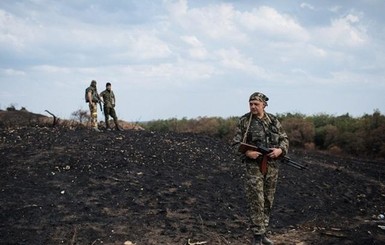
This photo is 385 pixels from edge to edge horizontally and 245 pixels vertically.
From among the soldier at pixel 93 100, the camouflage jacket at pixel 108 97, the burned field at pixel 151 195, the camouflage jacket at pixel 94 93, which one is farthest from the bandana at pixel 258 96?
the camouflage jacket at pixel 108 97

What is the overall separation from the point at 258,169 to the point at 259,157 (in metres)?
0.16

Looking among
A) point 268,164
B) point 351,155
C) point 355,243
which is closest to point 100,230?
point 268,164

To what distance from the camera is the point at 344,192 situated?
10.2m

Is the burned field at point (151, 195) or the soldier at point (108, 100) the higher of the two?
the soldier at point (108, 100)

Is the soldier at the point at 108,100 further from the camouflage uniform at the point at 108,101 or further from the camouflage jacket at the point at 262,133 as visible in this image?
the camouflage jacket at the point at 262,133

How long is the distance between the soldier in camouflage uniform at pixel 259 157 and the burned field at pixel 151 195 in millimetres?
887

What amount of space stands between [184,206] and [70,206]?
2.07 metres

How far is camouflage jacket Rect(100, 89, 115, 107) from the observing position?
14266 mm

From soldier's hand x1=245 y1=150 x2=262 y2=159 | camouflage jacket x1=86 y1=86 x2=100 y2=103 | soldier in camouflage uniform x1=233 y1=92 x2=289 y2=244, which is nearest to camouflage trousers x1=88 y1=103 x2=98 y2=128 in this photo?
camouflage jacket x1=86 y1=86 x2=100 y2=103

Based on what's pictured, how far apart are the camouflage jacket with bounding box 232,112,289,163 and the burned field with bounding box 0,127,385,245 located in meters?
1.57

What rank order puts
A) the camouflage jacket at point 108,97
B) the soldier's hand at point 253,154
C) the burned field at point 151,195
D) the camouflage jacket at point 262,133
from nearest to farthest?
the soldier's hand at point 253,154 → the camouflage jacket at point 262,133 → the burned field at point 151,195 → the camouflage jacket at point 108,97

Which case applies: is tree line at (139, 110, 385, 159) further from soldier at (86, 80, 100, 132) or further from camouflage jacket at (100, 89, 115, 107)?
soldier at (86, 80, 100, 132)

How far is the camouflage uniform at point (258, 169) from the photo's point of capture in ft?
17.4

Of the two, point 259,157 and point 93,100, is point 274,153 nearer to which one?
point 259,157
